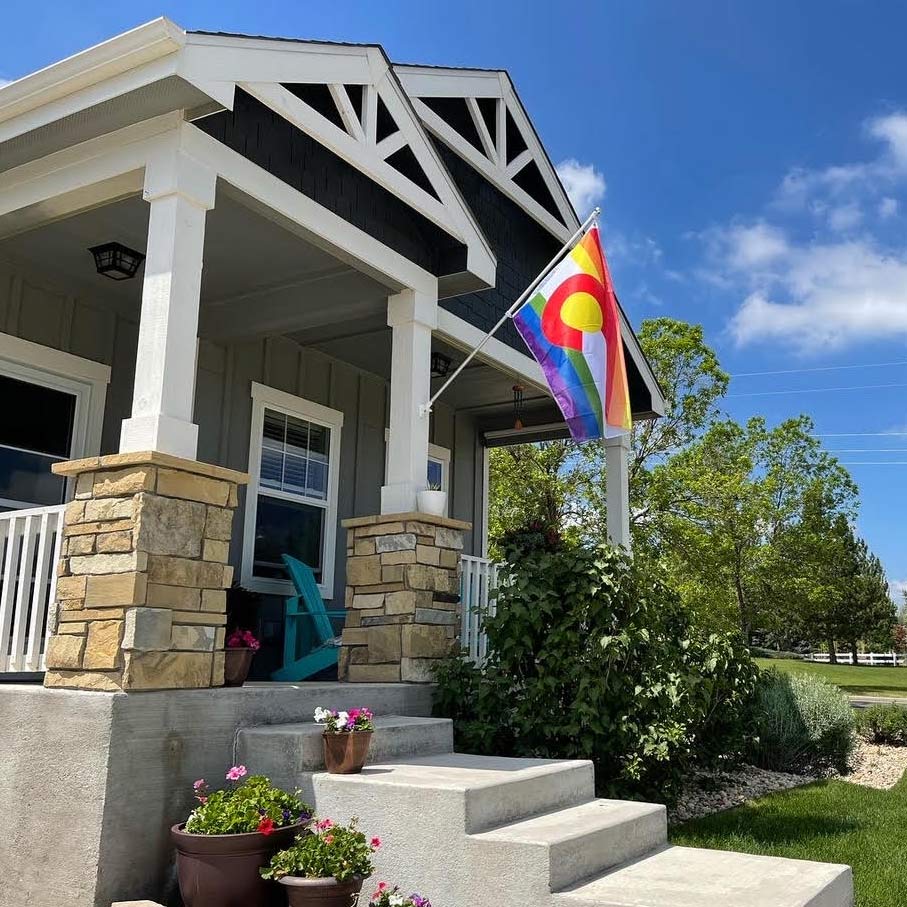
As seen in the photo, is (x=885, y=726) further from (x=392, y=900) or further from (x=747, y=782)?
(x=392, y=900)

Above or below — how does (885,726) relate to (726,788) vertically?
above

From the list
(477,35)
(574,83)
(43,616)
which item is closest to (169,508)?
(43,616)

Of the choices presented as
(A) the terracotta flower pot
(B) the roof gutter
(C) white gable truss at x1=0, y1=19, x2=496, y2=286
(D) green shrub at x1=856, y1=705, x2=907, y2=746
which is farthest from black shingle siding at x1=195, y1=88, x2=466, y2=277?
(D) green shrub at x1=856, y1=705, x2=907, y2=746

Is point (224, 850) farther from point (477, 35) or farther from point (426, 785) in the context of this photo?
point (477, 35)

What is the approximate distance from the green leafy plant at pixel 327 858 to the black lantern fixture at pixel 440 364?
4.60 meters

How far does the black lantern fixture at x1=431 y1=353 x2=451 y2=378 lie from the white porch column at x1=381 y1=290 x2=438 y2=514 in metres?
1.41

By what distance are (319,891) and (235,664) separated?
4.48 ft

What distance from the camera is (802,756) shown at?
7.83m

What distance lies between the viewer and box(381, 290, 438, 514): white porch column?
5457mm

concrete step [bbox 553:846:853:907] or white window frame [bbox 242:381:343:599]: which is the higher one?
white window frame [bbox 242:381:343:599]

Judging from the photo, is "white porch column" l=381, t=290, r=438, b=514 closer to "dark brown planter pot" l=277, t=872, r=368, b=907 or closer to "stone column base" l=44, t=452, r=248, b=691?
"stone column base" l=44, t=452, r=248, b=691

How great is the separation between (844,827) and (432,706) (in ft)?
8.44

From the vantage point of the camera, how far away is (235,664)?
4207 millimetres

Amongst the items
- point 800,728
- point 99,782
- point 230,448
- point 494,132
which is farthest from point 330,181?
point 800,728
